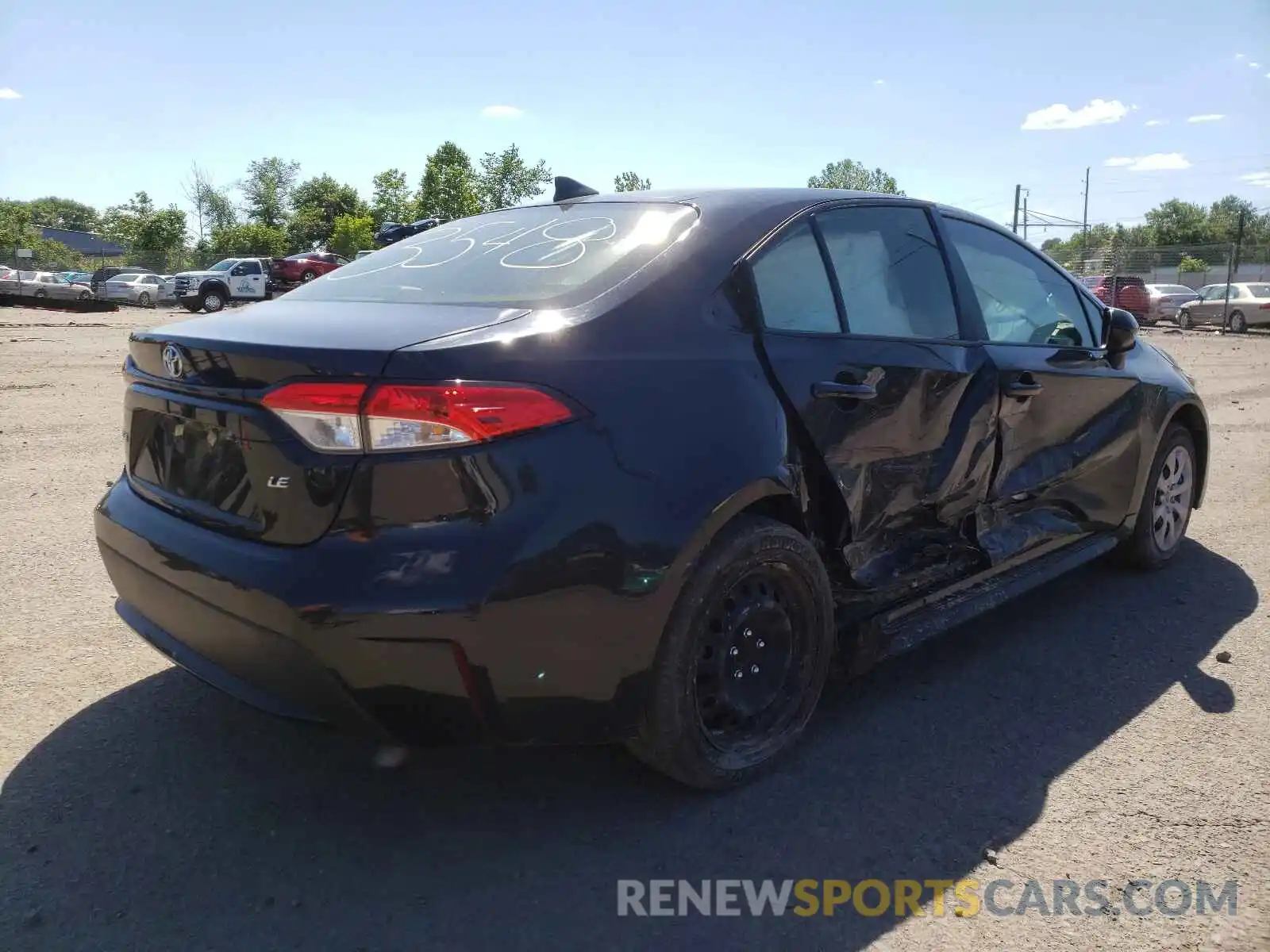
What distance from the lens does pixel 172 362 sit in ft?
8.13

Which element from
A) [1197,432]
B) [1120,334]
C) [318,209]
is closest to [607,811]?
[1120,334]

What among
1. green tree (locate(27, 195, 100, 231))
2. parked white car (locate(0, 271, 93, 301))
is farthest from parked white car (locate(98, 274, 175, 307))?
green tree (locate(27, 195, 100, 231))

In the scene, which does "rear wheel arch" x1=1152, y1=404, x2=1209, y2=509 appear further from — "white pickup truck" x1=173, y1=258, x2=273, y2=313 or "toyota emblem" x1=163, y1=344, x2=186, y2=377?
"white pickup truck" x1=173, y1=258, x2=273, y2=313

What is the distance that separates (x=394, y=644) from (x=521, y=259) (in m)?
1.28

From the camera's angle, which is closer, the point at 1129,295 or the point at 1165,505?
the point at 1165,505

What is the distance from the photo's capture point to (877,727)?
121 inches

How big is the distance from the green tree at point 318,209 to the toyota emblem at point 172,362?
71.6 meters

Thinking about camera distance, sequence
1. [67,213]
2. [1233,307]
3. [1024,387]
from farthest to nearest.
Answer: [67,213] < [1233,307] < [1024,387]

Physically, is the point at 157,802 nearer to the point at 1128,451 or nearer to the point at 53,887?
the point at 53,887

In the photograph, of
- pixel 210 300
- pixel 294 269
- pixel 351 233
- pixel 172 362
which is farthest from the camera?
pixel 351 233

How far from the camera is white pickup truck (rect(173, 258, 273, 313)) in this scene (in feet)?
103

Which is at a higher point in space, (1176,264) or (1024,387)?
(1176,264)

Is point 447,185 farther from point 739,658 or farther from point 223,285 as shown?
point 739,658

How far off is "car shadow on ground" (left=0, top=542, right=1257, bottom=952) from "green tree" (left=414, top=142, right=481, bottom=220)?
61015 mm
